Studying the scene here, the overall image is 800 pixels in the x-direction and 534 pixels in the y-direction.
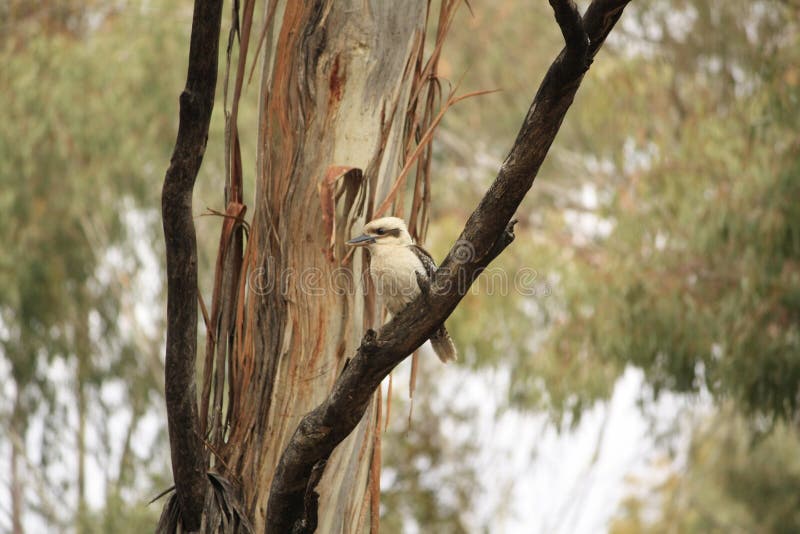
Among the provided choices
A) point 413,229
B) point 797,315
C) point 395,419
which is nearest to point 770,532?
point 395,419

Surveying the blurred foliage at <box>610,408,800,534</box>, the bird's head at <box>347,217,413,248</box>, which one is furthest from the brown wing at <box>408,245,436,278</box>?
the blurred foliage at <box>610,408,800,534</box>

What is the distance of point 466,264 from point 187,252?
651 millimetres

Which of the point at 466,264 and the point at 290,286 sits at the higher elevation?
the point at 290,286

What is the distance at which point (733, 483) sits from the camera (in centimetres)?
1244

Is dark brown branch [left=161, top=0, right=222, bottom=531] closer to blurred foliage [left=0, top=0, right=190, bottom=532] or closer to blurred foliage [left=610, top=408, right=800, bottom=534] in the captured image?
blurred foliage [left=0, top=0, right=190, bottom=532]

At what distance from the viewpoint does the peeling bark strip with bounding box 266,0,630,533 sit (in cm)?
209

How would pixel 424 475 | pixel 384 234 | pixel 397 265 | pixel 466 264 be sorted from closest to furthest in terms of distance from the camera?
pixel 466 264
pixel 384 234
pixel 397 265
pixel 424 475

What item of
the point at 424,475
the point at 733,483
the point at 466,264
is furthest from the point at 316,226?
the point at 733,483

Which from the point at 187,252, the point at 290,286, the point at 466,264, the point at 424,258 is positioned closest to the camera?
the point at 466,264

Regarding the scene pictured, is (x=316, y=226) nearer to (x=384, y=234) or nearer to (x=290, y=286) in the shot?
(x=290, y=286)

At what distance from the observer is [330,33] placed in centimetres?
269

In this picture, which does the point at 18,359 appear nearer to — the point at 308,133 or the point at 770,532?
the point at 770,532

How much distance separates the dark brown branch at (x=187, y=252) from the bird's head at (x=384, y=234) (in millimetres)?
511

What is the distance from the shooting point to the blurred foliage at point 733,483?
38.1 ft
